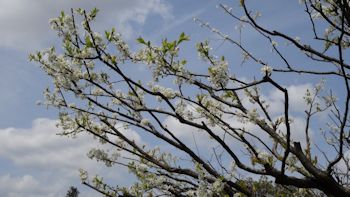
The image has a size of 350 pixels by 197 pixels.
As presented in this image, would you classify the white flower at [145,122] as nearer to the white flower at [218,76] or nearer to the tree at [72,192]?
the white flower at [218,76]

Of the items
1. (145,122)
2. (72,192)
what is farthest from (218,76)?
(72,192)

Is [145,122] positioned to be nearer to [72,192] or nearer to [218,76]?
[218,76]

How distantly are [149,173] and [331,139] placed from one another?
3083 mm

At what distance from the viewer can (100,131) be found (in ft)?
21.1

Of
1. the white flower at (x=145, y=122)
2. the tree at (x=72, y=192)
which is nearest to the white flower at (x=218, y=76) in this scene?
the white flower at (x=145, y=122)

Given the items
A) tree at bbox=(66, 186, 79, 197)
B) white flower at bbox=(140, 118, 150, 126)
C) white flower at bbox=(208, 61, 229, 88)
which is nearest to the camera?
white flower at bbox=(208, 61, 229, 88)

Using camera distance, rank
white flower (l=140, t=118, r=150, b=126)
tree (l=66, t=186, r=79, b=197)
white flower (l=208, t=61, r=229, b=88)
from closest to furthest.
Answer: white flower (l=208, t=61, r=229, b=88) → white flower (l=140, t=118, r=150, b=126) → tree (l=66, t=186, r=79, b=197)

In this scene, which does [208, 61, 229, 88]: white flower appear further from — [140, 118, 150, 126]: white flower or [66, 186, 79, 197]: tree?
[66, 186, 79, 197]: tree

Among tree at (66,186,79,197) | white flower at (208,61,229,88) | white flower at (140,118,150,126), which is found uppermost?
tree at (66,186,79,197)

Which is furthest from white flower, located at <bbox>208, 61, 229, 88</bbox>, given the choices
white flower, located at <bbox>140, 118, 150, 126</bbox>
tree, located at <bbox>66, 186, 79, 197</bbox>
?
tree, located at <bbox>66, 186, 79, 197</bbox>

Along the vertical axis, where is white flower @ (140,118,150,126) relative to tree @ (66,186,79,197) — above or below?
below

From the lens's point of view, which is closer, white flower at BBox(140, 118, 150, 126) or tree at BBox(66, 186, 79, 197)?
white flower at BBox(140, 118, 150, 126)

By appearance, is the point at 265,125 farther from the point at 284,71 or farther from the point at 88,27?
the point at 88,27

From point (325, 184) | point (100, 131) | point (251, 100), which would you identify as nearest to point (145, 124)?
point (100, 131)
